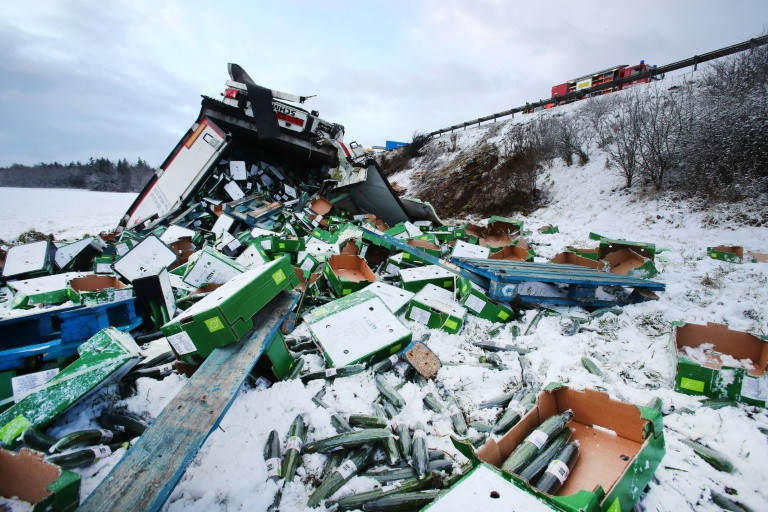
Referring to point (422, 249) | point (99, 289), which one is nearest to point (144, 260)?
point (99, 289)

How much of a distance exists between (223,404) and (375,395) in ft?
3.13

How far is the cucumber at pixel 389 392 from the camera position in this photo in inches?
84.6

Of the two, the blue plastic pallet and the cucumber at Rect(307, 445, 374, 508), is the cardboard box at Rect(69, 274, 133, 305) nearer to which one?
the blue plastic pallet

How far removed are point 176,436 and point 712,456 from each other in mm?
2560

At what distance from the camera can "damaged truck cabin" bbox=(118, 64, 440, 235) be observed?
657cm

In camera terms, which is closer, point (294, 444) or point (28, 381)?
point (294, 444)

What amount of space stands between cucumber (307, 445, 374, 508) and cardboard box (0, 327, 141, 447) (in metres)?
1.35

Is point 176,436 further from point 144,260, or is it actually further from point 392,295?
point 144,260

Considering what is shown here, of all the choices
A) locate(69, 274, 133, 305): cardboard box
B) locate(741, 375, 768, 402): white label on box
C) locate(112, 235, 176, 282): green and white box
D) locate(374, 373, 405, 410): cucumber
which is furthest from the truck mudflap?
locate(741, 375, 768, 402): white label on box

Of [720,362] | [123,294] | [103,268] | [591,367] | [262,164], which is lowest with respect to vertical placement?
[720,362]

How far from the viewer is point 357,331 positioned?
8.72 ft

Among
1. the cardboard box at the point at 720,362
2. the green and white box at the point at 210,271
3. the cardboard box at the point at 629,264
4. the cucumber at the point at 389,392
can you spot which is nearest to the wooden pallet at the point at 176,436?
the cucumber at the point at 389,392

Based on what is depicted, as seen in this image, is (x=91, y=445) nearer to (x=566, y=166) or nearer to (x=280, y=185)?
(x=280, y=185)

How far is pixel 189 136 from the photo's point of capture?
662cm
